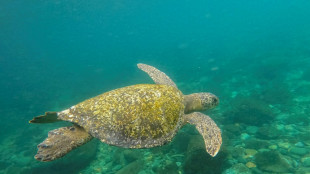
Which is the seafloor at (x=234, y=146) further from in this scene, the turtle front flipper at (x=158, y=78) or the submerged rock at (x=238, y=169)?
the turtle front flipper at (x=158, y=78)

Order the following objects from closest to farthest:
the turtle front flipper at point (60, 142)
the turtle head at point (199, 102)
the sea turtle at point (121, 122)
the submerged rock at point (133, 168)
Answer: the turtle front flipper at point (60, 142) < the sea turtle at point (121, 122) < the turtle head at point (199, 102) < the submerged rock at point (133, 168)

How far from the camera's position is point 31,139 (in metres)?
13.1

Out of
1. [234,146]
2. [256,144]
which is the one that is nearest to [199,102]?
[234,146]

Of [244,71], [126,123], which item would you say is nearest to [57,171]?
[126,123]

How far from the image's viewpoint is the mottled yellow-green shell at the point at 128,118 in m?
4.01

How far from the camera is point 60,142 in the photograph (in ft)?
12.8

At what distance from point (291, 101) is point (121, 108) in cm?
1014

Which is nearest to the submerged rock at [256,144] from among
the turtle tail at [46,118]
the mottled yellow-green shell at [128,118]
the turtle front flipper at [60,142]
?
the mottled yellow-green shell at [128,118]

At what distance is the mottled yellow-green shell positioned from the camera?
4012 millimetres

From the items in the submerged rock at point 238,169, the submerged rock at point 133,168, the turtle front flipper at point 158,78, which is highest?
the turtle front flipper at point 158,78

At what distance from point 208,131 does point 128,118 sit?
2.08m

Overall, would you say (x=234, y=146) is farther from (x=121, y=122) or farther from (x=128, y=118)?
(x=121, y=122)

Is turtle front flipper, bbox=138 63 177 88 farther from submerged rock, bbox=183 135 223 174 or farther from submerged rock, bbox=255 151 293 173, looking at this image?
submerged rock, bbox=255 151 293 173

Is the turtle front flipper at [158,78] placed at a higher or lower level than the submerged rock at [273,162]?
higher
